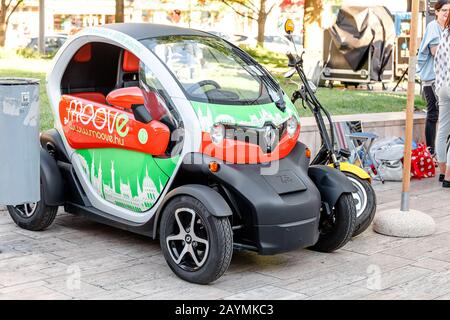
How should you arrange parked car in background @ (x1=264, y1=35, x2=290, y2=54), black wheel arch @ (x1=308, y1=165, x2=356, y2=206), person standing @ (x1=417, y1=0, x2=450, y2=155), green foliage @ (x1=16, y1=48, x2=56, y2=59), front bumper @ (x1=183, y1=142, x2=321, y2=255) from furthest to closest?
parked car in background @ (x1=264, y1=35, x2=290, y2=54)
green foliage @ (x1=16, y1=48, x2=56, y2=59)
person standing @ (x1=417, y1=0, x2=450, y2=155)
black wheel arch @ (x1=308, y1=165, x2=356, y2=206)
front bumper @ (x1=183, y1=142, x2=321, y2=255)

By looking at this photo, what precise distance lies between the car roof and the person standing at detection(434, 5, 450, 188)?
300cm

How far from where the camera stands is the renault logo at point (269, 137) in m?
5.17

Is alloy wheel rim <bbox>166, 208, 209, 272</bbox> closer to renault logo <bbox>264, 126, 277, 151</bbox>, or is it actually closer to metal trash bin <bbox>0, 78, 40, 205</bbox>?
renault logo <bbox>264, 126, 277, 151</bbox>

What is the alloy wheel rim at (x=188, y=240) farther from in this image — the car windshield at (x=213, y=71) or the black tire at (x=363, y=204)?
the black tire at (x=363, y=204)

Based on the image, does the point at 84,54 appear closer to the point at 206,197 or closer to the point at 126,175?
the point at 126,175

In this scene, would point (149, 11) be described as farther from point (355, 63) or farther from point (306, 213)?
point (306, 213)

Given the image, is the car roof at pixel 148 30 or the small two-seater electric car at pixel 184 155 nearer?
the small two-seater electric car at pixel 184 155

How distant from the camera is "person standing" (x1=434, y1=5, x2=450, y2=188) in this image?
7781mm

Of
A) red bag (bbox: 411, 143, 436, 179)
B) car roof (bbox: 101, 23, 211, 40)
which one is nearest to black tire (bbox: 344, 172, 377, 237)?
car roof (bbox: 101, 23, 211, 40)

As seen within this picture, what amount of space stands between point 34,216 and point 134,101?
4.45 feet

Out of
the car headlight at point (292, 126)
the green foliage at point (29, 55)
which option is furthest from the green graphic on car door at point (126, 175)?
the green foliage at point (29, 55)

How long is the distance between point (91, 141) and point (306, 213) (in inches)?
66.6

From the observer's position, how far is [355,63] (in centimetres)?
1773

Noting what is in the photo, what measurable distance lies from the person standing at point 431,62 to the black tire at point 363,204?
9.49 feet
